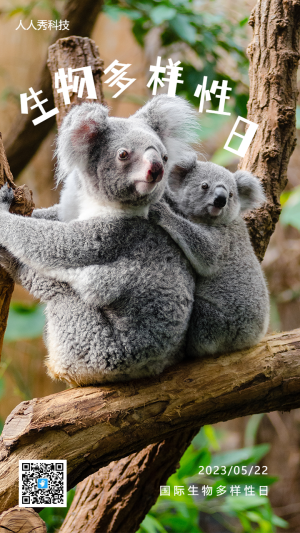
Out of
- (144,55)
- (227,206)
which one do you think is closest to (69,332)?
(227,206)

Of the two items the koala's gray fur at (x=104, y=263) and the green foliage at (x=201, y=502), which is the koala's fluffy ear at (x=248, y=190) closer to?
the koala's gray fur at (x=104, y=263)

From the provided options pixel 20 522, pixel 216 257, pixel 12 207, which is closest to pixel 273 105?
pixel 216 257

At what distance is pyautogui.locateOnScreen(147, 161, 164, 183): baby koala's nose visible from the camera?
1852 millimetres

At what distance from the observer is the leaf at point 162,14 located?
316 centimetres

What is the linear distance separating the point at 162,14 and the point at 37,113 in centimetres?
140

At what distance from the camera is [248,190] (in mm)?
2592

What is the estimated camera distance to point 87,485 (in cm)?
266

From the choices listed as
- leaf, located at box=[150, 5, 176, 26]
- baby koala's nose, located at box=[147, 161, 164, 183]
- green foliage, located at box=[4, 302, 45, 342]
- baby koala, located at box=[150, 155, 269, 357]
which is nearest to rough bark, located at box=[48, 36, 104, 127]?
leaf, located at box=[150, 5, 176, 26]

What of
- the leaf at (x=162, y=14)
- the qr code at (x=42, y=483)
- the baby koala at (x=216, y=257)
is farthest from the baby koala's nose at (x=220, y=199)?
the leaf at (x=162, y=14)

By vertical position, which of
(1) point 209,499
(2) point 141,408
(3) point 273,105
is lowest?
(1) point 209,499

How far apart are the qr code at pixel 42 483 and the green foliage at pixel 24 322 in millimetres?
1952

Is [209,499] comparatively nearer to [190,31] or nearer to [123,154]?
[123,154]

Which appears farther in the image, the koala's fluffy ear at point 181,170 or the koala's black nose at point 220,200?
the koala's fluffy ear at point 181,170

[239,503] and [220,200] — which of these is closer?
[220,200]
